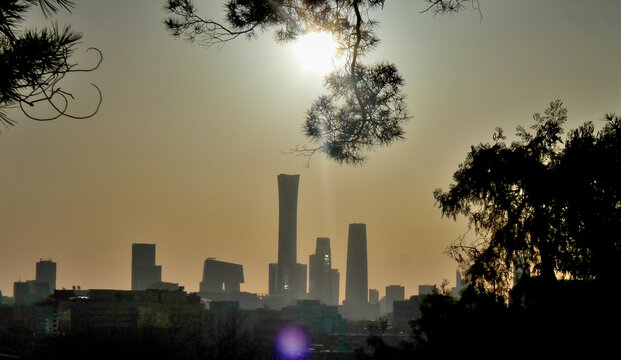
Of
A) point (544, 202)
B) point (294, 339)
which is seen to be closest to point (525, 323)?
point (544, 202)

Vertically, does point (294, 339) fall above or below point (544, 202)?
below

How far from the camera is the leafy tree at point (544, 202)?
12.8 meters

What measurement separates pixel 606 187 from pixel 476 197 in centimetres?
248

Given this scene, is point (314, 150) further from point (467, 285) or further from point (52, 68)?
point (52, 68)

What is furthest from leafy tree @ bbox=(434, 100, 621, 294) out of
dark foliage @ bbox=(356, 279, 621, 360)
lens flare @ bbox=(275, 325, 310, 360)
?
lens flare @ bbox=(275, 325, 310, 360)

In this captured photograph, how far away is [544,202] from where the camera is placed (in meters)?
13.4

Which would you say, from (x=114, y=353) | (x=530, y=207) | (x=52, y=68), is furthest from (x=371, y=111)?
(x=114, y=353)

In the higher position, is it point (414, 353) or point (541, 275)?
point (541, 275)

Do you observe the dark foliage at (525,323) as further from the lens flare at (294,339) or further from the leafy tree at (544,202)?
the lens flare at (294,339)

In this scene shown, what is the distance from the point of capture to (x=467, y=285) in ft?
48.1

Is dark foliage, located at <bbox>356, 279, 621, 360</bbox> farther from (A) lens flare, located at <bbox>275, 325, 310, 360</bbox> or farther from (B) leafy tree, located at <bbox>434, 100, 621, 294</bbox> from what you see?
(A) lens flare, located at <bbox>275, 325, 310, 360</bbox>

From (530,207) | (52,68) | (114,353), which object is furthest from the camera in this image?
→ (114,353)

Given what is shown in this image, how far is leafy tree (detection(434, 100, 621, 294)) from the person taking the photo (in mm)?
12773

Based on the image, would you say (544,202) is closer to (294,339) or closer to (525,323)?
(525,323)
